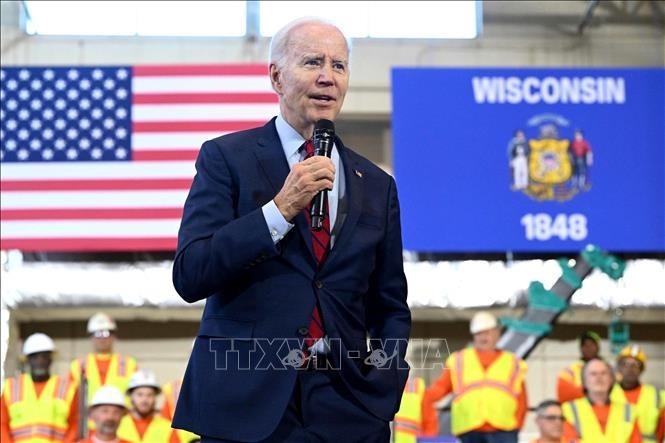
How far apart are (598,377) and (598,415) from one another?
0.28 metres

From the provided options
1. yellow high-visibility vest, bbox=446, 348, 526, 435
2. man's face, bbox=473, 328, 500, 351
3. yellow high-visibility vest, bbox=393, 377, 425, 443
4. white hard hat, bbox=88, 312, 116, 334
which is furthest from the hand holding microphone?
white hard hat, bbox=88, 312, 116, 334

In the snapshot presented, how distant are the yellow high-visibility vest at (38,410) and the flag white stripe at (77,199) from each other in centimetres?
134

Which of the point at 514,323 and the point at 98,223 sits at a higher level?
the point at 98,223

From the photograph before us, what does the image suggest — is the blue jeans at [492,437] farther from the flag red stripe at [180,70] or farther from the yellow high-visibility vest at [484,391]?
the flag red stripe at [180,70]

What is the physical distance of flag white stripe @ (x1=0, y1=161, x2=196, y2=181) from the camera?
9.86m

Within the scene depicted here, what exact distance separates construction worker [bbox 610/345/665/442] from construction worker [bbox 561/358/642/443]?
686 mm

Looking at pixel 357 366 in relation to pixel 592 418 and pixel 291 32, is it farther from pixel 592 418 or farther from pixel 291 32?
pixel 592 418

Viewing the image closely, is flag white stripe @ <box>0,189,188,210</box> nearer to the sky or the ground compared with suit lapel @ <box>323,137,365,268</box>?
nearer to the sky

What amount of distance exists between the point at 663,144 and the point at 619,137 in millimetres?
363

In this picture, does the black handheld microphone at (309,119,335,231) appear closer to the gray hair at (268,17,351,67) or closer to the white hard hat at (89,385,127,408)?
the gray hair at (268,17,351,67)

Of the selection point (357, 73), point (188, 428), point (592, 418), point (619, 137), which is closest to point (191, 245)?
point (188, 428)

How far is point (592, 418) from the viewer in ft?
27.6

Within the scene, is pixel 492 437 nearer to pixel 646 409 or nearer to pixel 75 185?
pixel 646 409

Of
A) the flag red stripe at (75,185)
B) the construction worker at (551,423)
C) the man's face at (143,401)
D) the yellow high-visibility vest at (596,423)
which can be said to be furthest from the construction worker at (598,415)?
the flag red stripe at (75,185)
